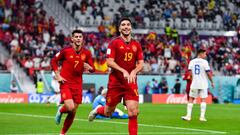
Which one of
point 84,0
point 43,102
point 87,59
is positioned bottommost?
point 43,102

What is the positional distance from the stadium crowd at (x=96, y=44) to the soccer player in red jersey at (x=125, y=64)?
29273 mm

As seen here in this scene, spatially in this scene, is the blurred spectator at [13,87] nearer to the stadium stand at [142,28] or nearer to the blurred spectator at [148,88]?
the stadium stand at [142,28]

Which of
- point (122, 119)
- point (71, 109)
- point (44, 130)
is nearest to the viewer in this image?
point (71, 109)

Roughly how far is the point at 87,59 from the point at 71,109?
1.30 m

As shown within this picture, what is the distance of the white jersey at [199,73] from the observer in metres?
24.5

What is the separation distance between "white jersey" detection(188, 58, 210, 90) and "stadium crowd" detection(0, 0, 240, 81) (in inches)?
824

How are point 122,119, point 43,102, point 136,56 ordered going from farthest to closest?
point 43,102 < point 122,119 < point 136,56

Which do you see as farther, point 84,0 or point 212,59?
point 84,0

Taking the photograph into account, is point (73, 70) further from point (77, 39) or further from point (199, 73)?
point (199, 73)

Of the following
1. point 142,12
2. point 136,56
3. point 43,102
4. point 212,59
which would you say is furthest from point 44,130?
point 142,12

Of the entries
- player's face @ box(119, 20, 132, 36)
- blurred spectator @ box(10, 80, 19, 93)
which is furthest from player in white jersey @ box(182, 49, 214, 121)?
blurred spectator @ box(10, 80, 19, 93)

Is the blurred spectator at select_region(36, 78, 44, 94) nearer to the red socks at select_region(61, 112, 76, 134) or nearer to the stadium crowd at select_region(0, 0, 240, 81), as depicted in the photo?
the stadium crowd at select_region(0, 0, 240, 81)

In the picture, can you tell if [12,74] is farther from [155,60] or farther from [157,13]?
[157,13]

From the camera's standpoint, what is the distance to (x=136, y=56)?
15039 millimetres
